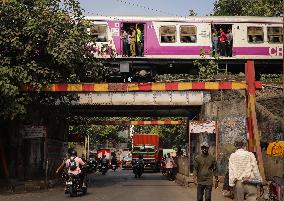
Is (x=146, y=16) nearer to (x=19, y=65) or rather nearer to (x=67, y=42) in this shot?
(x=67, y=42)

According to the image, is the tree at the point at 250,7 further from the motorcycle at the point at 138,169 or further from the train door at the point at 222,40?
the motorcycle at the point at 138,169

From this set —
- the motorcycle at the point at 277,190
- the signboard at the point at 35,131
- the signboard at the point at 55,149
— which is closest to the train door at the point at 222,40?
the signboard at the point at 35,131

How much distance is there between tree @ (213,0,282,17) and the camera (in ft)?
141

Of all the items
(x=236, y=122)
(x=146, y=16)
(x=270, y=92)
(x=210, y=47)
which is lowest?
(x=236, y=122)

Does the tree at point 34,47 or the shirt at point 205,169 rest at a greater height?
the tree at point 34,47

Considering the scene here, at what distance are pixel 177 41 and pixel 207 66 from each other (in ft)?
6.72

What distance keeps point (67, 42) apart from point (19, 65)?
7.29 feet

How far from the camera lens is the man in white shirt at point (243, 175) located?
906 centimetres

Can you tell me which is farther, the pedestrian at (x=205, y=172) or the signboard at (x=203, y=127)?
the signboard at (x=203, y=127)

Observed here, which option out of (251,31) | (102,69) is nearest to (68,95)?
(102,69)

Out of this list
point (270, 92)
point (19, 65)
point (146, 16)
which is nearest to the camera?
point (19, 65)

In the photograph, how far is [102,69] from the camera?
25.2m

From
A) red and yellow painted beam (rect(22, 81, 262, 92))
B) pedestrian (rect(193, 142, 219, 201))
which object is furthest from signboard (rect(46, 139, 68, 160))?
pedestrian (rect(193, 142, 219, 201))

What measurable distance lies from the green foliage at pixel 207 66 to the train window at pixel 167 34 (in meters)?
1.71
